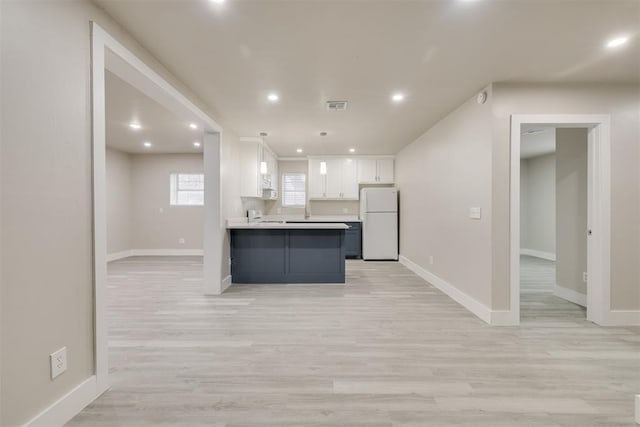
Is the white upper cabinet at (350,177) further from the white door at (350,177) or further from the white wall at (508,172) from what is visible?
the white wall at (508,172)

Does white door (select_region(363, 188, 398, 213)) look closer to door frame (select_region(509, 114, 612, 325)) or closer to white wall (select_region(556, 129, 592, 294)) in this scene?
white wall (select_region(556, 129, 592, 294))

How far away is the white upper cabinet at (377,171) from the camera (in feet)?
22.0

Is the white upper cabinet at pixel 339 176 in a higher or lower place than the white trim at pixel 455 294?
higher

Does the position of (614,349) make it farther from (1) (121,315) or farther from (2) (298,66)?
(1) (121,315)

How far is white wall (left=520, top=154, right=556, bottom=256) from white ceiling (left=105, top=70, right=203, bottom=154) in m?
7.98

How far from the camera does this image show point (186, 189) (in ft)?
23.2

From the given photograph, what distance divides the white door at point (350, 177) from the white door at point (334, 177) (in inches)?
3.8

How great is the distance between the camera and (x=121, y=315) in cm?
308

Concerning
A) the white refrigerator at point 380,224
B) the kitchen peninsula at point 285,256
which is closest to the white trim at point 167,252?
the kitchen peninsula at point 285,256

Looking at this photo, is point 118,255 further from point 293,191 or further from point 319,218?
point 319,218

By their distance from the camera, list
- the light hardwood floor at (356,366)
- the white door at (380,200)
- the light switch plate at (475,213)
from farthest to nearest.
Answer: the white door at (380,200)
the light switch plate at (475,213)
the light hardwood floor at (356,366)

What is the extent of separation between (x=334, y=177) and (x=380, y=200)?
1290mm

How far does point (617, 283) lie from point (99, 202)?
15.4 ft

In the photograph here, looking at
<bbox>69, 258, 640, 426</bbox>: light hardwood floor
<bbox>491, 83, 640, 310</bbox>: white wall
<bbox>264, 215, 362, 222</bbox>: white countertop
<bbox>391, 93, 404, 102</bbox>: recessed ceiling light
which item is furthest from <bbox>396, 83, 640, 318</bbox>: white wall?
<bbox>264, 215, 362, 222</bbox>: white countertop
